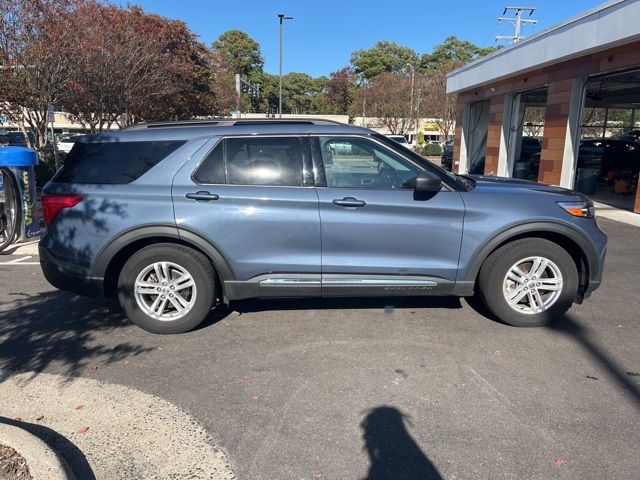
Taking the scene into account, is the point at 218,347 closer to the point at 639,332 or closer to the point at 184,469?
the point at 184,469

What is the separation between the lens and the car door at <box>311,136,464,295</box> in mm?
4238

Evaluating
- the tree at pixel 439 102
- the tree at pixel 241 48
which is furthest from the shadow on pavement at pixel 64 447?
the tree at pixel 241 48

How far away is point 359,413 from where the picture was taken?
3184mm

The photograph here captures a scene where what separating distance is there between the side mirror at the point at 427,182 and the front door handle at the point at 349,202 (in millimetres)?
478

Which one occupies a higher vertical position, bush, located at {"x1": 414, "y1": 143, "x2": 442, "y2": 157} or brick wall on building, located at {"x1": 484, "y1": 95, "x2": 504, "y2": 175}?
brick wall on building, located at {"x1": 484, "y1": 95, "x2": 504, "y2": 175}

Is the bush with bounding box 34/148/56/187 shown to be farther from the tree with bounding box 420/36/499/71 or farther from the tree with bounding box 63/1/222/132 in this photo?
the tree with bounding box 420/36/499/71

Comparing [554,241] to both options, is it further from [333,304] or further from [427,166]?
[333,304]

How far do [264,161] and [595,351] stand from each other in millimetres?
3159

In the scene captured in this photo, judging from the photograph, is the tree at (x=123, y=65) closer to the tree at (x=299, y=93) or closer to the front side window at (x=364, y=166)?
the front side window at (x=364, y=166)

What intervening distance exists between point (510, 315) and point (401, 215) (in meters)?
1.36

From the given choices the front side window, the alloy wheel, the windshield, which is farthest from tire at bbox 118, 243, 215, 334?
the alloy wheel

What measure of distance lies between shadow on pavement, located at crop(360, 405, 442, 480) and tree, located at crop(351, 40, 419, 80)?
283ft

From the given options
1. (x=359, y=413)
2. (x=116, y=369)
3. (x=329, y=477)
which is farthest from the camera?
(x=116, y=369)

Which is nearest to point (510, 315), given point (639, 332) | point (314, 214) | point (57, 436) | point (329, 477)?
point (639, 332)
